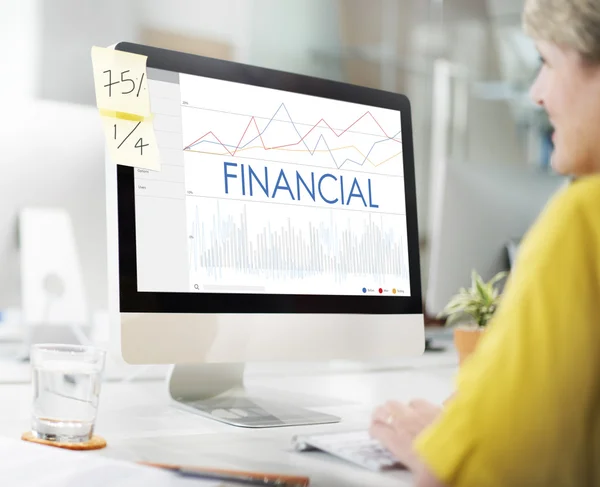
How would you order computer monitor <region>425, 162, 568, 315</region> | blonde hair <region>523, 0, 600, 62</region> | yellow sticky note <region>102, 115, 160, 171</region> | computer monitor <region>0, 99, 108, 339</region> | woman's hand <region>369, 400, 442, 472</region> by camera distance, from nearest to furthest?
blonde hair <region>523, 0, 600, 62</region> < woman's hand <region>369, 400, 442, 472</region> < yellow sticky note <region>102, 115, 160, 171</region> < computer monitor <region>0, 99, 108, 339</region> < computer monitor <region>425, 162, 568, 315</region>

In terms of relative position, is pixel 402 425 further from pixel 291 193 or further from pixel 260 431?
pixel 291 193

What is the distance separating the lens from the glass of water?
927 millimetres

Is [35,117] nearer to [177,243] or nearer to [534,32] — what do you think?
[177,243]

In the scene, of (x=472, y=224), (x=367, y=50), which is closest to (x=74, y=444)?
(x=472, y=224)

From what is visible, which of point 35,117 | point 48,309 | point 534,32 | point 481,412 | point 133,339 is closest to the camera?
point 481,412

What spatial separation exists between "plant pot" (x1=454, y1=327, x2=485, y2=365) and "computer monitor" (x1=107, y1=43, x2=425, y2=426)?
0.07 meters

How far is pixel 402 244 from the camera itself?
1.28 meters

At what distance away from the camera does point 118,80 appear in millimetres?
1055

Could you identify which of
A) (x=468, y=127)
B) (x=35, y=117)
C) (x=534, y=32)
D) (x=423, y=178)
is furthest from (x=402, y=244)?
(x=468, y=127)

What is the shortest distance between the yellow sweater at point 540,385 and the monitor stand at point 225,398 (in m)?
0.59

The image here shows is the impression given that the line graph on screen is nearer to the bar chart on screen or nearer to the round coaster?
the bar chart on screen

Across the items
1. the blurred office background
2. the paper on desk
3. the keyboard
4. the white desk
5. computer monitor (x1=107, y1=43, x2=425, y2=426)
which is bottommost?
the white desk

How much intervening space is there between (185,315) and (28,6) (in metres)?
2.30

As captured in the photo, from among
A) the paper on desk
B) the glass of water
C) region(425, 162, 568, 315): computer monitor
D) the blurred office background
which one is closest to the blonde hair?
the paper on desk
